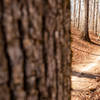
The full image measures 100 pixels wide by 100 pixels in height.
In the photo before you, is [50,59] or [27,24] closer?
[27,24]

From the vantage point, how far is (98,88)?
4.56 m

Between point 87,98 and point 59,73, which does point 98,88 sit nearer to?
point 87,98

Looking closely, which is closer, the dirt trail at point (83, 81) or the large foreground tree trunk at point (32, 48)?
the large foreground tree trunk at point (32, 48)

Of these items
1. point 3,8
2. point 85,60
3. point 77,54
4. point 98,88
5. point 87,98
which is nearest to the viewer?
point 3,8

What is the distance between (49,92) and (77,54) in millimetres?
8509

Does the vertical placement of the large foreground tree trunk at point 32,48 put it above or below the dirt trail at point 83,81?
above

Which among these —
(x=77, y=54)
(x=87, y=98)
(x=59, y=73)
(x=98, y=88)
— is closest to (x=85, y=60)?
(x=77, y=54)

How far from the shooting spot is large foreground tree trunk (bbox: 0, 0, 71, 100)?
0.71 m

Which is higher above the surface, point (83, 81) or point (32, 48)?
point (32, 48)

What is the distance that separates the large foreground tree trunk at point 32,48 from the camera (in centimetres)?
71

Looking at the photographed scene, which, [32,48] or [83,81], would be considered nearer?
[32,48]

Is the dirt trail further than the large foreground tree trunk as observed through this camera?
Yes

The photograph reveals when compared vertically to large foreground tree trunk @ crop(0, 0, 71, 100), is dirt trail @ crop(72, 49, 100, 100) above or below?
below

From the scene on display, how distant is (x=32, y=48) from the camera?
2.66ft
